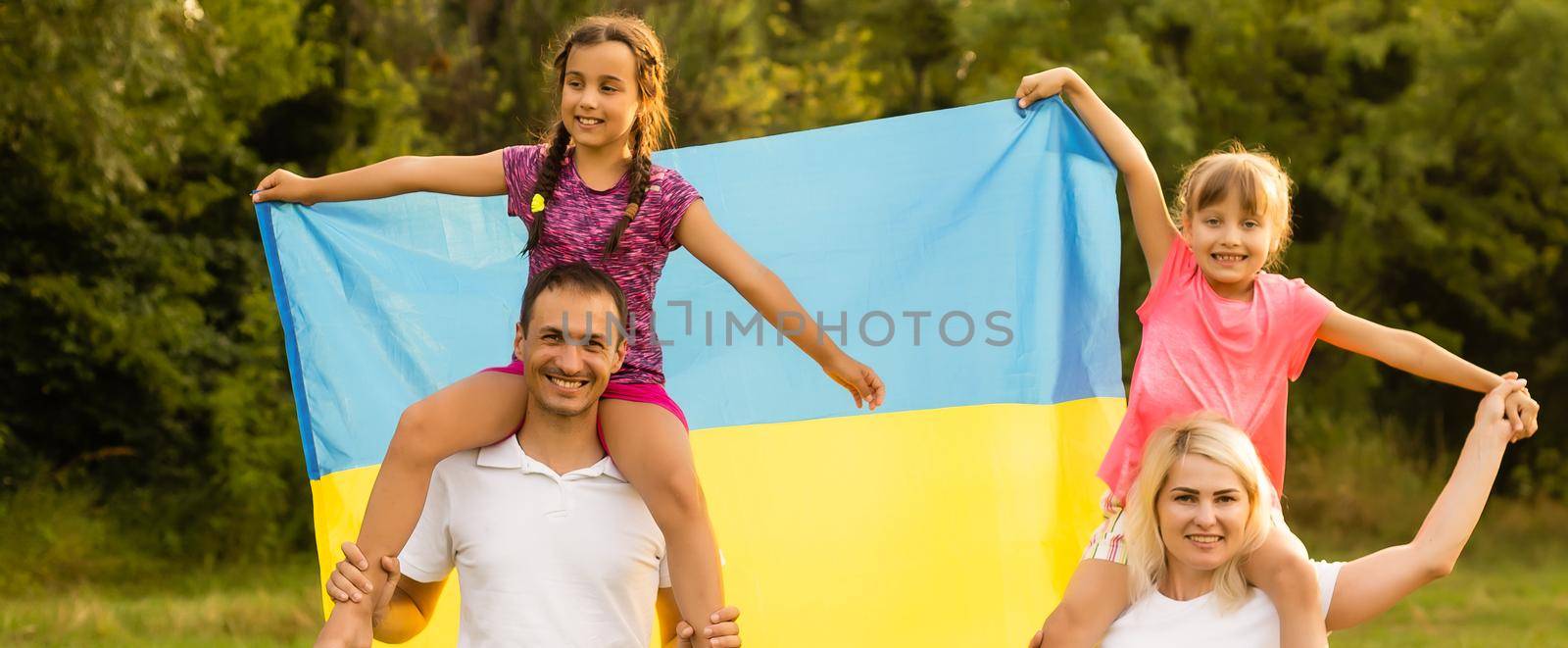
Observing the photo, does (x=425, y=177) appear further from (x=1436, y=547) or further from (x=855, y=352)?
(x=1436, y=547)

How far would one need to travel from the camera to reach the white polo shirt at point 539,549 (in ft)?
11.3

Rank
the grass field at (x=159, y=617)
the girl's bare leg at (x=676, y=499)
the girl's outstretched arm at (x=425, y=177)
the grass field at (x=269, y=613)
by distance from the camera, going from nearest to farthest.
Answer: the girl's bare leg at (x=676, y=499)
the girl's outstretched arm at (x=425, y=177)
the grass field at (x=159, y=617)
the grass field at (x=269, y=613)

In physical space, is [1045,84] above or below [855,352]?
above

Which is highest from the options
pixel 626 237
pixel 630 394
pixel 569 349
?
pixel 626 237

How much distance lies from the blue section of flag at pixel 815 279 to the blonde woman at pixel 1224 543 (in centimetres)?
100

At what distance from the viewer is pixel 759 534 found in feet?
15.4

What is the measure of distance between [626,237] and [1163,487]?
135 cm

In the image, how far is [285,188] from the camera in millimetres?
4285

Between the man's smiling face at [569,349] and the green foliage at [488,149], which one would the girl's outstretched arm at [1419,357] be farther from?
the green foliage at [488,149]

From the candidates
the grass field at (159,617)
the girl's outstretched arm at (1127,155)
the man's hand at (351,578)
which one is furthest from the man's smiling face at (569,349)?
the grass field at (159,617)

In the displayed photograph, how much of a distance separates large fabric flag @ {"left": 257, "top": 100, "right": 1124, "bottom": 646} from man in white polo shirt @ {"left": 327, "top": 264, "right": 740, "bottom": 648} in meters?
1.06

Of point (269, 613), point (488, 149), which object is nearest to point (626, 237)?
point (269, 613)

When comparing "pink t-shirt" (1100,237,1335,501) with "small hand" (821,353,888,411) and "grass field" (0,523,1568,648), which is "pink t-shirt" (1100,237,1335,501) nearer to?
"small hand" (821,353,888,411)

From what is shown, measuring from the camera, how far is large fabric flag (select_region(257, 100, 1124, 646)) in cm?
449
